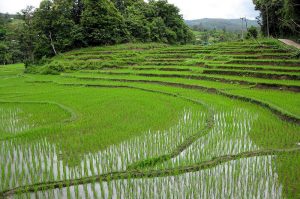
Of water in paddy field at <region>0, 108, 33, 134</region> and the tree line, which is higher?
the tree line

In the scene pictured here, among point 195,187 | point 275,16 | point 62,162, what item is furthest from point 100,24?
point 195,187

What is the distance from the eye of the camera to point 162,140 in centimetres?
643

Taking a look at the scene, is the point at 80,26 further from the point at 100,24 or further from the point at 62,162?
the point at 62,162

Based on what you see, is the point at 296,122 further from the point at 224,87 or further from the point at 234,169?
the point at 224,87

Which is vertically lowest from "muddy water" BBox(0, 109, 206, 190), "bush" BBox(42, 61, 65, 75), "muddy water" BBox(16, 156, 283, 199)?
"muddy water" BBox(16, 156, 283, 199)

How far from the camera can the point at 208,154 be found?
5.56 m

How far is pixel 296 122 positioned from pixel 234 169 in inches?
130

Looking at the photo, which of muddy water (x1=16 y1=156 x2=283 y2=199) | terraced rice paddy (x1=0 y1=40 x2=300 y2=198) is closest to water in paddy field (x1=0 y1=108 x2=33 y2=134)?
terraced rice paddy (x1=0 y1=40 x2=300 y2=198)

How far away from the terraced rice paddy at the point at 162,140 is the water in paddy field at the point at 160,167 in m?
0.02

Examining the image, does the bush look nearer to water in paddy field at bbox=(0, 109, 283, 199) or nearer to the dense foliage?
the dense foliage

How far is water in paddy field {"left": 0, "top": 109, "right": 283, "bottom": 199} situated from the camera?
4.17 m

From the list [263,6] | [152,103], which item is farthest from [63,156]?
[263,6]

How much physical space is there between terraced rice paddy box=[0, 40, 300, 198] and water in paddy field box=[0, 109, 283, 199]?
2 centimetres

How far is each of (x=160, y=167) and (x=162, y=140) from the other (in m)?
1.47
